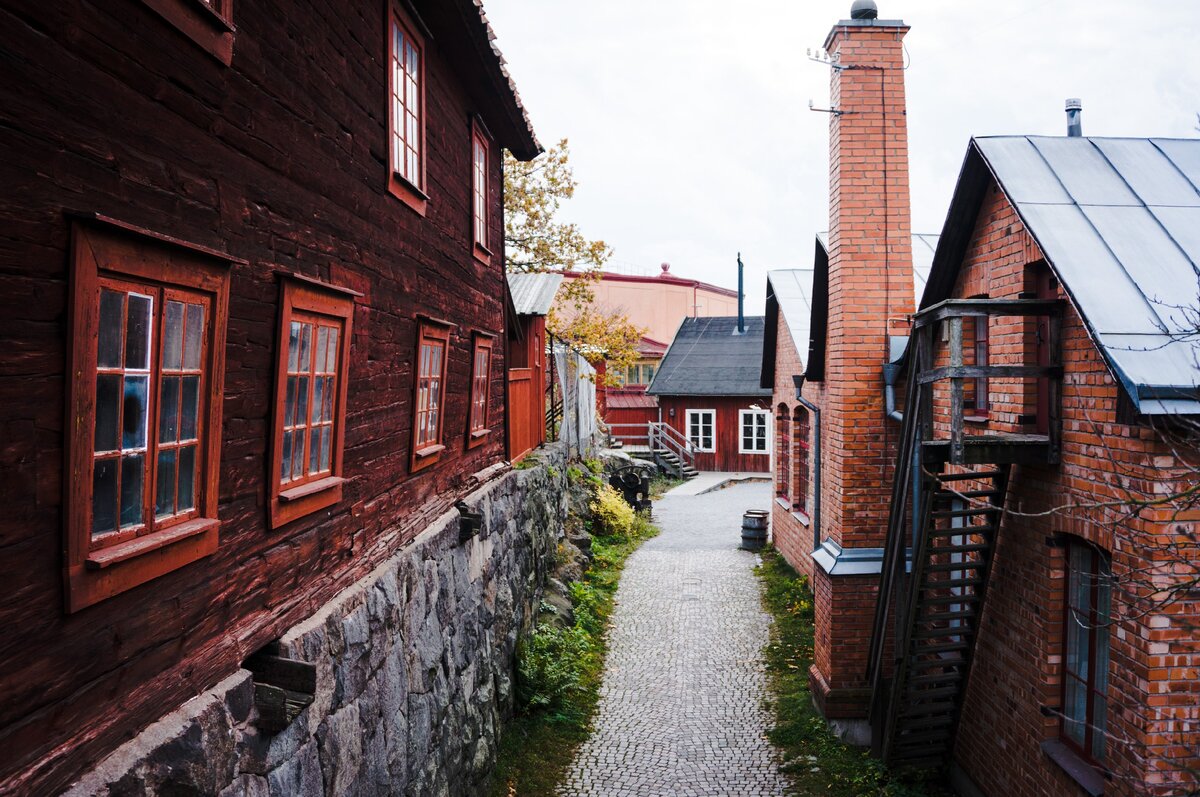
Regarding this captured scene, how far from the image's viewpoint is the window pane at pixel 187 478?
3437mm

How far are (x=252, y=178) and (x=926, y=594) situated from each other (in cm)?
629

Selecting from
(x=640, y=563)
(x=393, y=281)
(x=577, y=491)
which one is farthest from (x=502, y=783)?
(x=577, y=491)

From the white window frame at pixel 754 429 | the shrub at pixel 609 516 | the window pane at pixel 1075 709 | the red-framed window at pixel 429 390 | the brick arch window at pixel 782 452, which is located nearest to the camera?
the window pane at pixel 1075 709

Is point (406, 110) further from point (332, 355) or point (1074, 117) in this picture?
point (1074, 117)

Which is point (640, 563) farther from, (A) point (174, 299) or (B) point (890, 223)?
(A) point (174, 299)

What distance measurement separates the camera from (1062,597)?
252 inches

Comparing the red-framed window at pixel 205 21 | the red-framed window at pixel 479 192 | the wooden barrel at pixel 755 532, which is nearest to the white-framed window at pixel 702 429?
the wooden barrel at pixel 755 532

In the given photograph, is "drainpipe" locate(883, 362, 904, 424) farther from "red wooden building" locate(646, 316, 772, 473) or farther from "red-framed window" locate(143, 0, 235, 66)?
"red wooden building" locate(646, 316, 772, 473)

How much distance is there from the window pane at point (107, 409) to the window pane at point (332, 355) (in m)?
2.12

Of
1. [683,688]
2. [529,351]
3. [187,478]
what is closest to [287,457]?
[187,478]

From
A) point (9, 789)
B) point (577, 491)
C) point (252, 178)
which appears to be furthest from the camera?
point (577, 491)

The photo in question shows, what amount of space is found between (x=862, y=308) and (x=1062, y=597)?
13.2 feet

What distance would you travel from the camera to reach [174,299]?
327 centimetres

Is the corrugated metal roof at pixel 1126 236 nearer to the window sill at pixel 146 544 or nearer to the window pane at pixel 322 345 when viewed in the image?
the window pane at pixel 322 345
